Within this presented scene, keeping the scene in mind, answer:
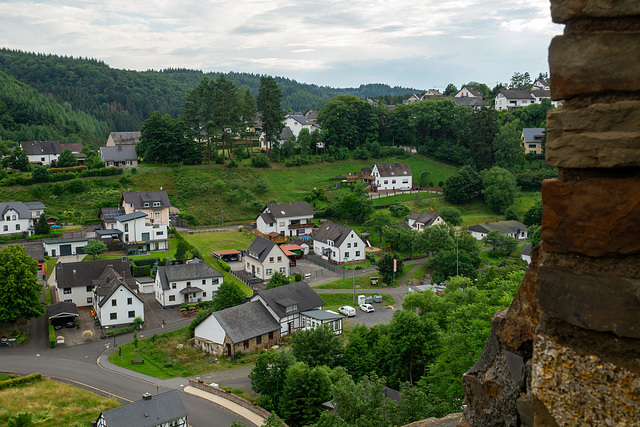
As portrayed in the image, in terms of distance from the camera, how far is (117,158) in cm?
7556

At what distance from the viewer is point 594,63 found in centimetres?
345

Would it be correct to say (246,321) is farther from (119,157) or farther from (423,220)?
(119,157)

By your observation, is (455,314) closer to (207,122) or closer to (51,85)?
(207,122)

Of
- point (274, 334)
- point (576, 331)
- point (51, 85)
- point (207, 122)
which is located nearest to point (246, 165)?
point (207, 122)

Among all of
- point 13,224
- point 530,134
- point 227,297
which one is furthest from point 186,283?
point 530,134

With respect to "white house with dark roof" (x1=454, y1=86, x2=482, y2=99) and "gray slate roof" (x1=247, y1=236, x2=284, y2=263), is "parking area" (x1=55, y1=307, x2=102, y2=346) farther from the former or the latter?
"white house with dark roof" (x1=454, y1=86, x2=482, y2=99)

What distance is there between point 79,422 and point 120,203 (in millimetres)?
40179

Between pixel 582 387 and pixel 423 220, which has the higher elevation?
pixel 582 387

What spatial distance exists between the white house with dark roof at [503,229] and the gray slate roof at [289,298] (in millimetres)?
27069

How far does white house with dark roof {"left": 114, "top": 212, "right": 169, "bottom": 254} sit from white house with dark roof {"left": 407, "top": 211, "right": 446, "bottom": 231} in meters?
27.5

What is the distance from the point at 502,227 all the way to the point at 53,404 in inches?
1967

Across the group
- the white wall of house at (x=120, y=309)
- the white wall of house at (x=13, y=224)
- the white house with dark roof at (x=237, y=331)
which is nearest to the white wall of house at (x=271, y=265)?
the white house with dark roof at (x=237, y=331)

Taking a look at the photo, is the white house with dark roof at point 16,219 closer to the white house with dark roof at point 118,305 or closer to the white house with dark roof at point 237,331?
the white house with dark roof at point 118,305

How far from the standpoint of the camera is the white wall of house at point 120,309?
39.3 m
